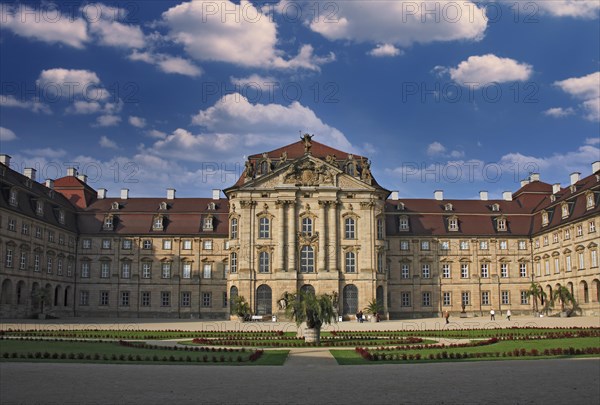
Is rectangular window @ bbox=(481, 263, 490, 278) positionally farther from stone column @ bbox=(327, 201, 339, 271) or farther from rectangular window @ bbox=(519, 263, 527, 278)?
stone column @ bbox=(327, 201, 339, 271)

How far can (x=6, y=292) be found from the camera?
205 feet

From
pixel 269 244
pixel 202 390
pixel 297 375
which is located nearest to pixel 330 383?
pixel 297 375

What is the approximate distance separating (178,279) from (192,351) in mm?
49964

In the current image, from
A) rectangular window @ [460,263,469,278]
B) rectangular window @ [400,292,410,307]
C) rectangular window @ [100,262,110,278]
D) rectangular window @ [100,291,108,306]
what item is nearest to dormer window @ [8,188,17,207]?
rectangular window @ [100,262,110,278]

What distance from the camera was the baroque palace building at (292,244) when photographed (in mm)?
68125

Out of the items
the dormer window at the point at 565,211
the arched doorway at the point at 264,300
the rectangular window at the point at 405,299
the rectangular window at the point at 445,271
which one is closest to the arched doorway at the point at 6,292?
the arched doorway at the point at 264,300

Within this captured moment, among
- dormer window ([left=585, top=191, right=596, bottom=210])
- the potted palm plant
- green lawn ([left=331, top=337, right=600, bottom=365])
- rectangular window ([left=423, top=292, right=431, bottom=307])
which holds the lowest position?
green lawn ([left=331, top=337, right=600, bottom=365])

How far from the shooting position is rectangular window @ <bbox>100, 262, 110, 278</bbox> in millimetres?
79375

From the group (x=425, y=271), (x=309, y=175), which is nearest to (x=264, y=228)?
(x=309, y=175)

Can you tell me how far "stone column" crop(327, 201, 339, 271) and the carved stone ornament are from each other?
2791mm

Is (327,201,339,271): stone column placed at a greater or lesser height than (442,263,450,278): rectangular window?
greater

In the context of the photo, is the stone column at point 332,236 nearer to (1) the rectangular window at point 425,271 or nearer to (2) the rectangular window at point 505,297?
(1) the rectangular window at point 425,271

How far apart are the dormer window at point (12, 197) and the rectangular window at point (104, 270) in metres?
17.6

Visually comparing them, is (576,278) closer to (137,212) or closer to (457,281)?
(457,281)
